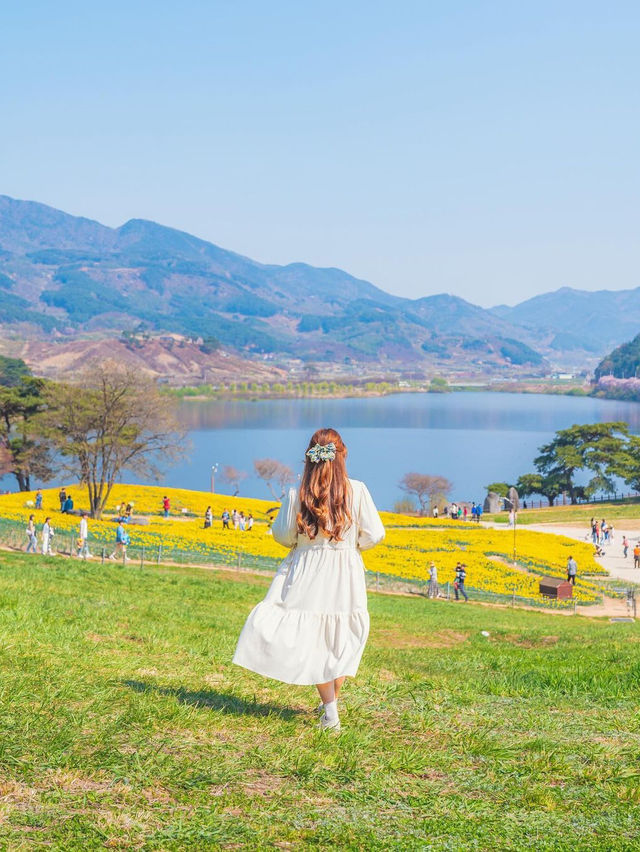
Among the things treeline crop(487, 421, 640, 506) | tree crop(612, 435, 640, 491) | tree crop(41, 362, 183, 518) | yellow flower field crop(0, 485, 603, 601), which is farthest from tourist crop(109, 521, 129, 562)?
tree crop(612, 435, 640, 491)

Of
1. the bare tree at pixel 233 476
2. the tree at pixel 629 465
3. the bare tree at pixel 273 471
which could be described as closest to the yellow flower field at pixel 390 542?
the tree at pixel 629 465

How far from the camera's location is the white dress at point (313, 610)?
5.86m

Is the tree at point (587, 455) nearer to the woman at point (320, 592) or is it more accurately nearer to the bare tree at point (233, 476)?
the bare tree at point (233, 476)

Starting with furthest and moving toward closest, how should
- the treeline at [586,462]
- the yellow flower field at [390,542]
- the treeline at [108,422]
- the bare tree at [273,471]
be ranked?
the bare tree at [273,471] → the treeline at [586,462] → the treeline at [108,422] → the yellow flower field at [390,542]

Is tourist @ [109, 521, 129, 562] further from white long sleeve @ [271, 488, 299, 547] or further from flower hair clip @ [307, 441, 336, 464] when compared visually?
flower hair clip @ [307, 441, 336, 464]

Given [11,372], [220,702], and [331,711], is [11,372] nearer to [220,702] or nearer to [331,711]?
[220,702]

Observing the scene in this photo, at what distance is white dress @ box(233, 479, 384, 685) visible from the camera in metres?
5.86

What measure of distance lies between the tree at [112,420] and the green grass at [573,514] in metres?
20.2

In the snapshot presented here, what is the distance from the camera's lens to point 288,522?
19.8 feet

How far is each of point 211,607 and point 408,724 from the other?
381 inches

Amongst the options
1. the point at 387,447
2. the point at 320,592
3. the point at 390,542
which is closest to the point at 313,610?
the point at 320,592

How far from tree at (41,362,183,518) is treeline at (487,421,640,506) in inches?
1345

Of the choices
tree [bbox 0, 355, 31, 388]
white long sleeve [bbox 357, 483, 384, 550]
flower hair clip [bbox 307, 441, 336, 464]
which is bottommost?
white long sleeve [bbox 357, 483, 384, 550]

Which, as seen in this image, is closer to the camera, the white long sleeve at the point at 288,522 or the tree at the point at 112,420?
the white long sleeve at the point at 288,522
